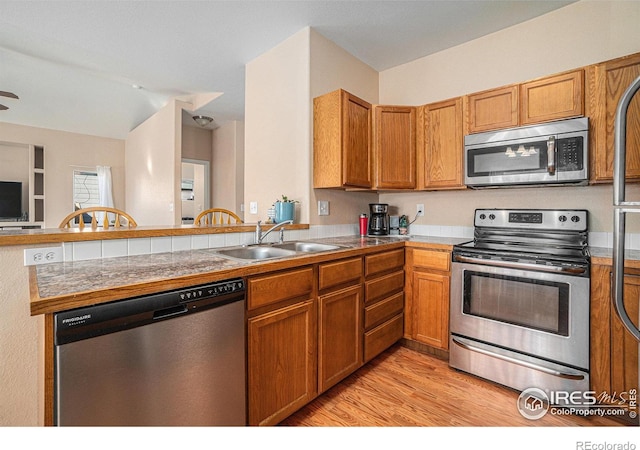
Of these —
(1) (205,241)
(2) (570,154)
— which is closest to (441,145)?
(2) (570,154)

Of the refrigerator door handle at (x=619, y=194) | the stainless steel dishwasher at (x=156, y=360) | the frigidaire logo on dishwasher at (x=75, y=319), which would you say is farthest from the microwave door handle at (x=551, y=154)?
the frigidaire logo on dishwasher at (x=75, y=319)

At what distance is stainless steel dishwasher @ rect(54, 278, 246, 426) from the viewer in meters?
0.89

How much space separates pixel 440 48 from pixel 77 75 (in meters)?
4.37

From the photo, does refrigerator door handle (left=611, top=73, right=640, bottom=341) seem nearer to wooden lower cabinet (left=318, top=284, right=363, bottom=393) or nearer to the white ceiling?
wooden lower cabinet (left=318, top=284, right=363, bottom=393)

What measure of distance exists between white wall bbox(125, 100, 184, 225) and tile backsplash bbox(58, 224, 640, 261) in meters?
2.71

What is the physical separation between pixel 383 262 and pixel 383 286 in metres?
0.18

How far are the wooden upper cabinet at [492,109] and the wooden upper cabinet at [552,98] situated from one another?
6 cm

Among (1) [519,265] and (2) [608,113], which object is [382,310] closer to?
(1) [519,265]

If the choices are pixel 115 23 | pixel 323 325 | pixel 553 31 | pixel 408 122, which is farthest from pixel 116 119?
pixel 553 31

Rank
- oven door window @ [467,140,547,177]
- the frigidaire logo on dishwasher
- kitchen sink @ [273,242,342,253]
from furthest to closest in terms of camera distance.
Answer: kitchen sink @ [273,242,342,253]
oven door window @ [467,140,547,177]
the frigidaire logo on dishwasher

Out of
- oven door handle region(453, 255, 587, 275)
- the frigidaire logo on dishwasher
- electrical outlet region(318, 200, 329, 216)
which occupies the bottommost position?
the frigidaire logo on dishwasher

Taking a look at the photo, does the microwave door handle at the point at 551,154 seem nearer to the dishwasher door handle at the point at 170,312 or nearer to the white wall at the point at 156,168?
the dishwasher door handle at the point at 170,312

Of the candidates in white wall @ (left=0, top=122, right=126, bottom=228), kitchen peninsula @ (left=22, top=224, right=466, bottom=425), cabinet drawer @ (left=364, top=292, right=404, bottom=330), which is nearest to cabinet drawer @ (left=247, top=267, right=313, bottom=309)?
kitchen peninsula @ (left=22, top=224, right=466, bottom=425)
